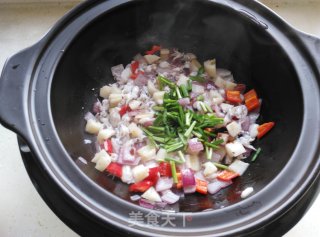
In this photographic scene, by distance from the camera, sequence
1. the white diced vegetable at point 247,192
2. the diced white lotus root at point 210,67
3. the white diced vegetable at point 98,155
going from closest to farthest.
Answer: the white diced vegetable at point 247,192 → the white diced vegetable at point 98,155 → the diced white lotus root at point 210,67

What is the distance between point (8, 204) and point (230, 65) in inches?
37.4

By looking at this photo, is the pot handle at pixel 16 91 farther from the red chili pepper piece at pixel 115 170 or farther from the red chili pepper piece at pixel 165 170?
the red chili pepper piece at pixel 165 170

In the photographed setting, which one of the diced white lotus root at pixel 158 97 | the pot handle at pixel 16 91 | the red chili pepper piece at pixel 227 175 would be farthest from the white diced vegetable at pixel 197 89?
the pot handle at pixel 16 91

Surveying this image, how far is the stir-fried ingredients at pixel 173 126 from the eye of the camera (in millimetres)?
1291


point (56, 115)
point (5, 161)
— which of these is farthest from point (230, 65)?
point (5, 161)

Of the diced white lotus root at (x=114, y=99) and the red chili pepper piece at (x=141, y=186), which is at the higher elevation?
the diced white lotus root at (x=114, y=99)

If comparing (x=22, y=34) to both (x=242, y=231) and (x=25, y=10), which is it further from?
(x=242, y=231)

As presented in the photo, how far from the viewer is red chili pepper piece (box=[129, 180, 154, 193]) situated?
4.14ft

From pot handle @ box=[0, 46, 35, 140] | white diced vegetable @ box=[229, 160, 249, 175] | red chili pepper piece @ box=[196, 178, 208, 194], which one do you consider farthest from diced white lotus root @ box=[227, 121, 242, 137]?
pot handle @ box=[0, 46, 35, 140]

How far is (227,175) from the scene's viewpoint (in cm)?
131

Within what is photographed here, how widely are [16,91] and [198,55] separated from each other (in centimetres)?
74

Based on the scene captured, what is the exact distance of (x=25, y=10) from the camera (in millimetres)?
1886

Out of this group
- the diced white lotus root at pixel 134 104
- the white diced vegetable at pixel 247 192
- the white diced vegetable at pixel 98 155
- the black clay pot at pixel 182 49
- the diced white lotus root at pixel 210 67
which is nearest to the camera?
the black clay pot at pixel 182 49

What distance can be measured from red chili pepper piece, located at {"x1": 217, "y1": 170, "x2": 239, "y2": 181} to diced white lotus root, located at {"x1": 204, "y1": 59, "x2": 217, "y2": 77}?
410mm
